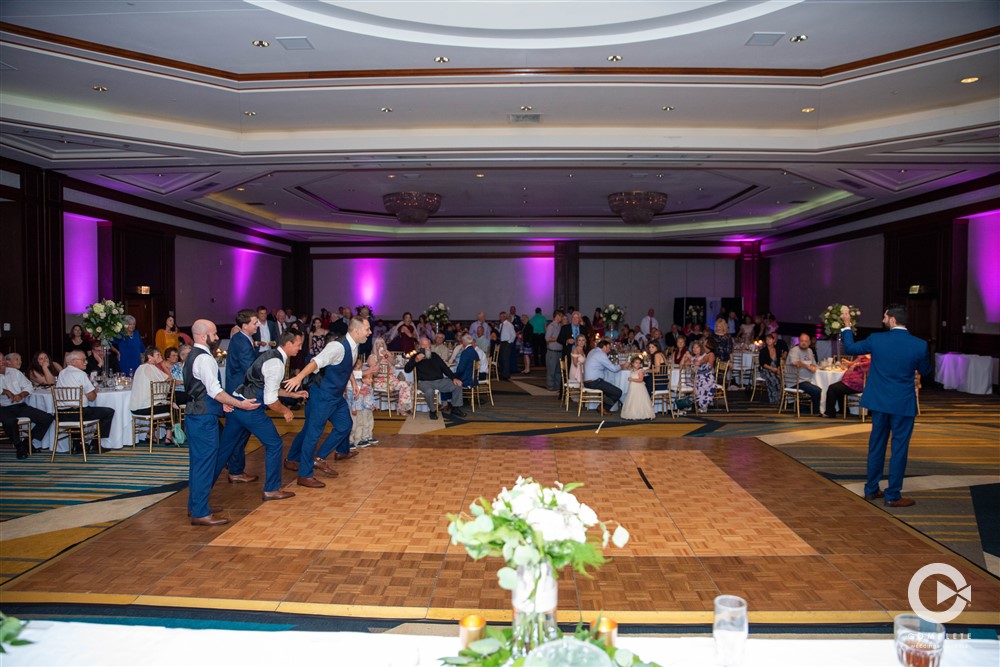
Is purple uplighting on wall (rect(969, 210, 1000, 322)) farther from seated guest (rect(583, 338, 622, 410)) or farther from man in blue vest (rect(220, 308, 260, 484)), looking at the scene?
man in blue vest (rect(220, 308, 260, 484))

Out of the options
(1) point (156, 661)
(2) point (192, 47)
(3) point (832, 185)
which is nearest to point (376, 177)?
(2) point (192, 47)

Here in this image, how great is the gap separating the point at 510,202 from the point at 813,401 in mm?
8727

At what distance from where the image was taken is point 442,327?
588 inches

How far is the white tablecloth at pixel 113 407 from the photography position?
770 cm

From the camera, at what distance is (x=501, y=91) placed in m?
7.71

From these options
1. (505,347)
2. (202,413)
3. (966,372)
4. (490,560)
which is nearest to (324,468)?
(202,413)

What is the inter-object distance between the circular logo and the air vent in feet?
21.7

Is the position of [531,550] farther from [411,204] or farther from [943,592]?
[411,204]

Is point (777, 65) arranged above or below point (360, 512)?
above

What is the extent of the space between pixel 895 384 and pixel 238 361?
17.2 ft

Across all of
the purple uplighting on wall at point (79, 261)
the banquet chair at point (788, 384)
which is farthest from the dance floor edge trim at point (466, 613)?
the purple uplighting on wall at point (79, 261)

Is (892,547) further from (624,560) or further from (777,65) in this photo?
(777,65)

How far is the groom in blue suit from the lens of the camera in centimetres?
536

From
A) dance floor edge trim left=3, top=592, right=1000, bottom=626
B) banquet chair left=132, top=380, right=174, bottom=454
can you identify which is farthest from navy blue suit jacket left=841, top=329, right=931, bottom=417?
banquet chair left=132, top=380, right=174, bottom=454
